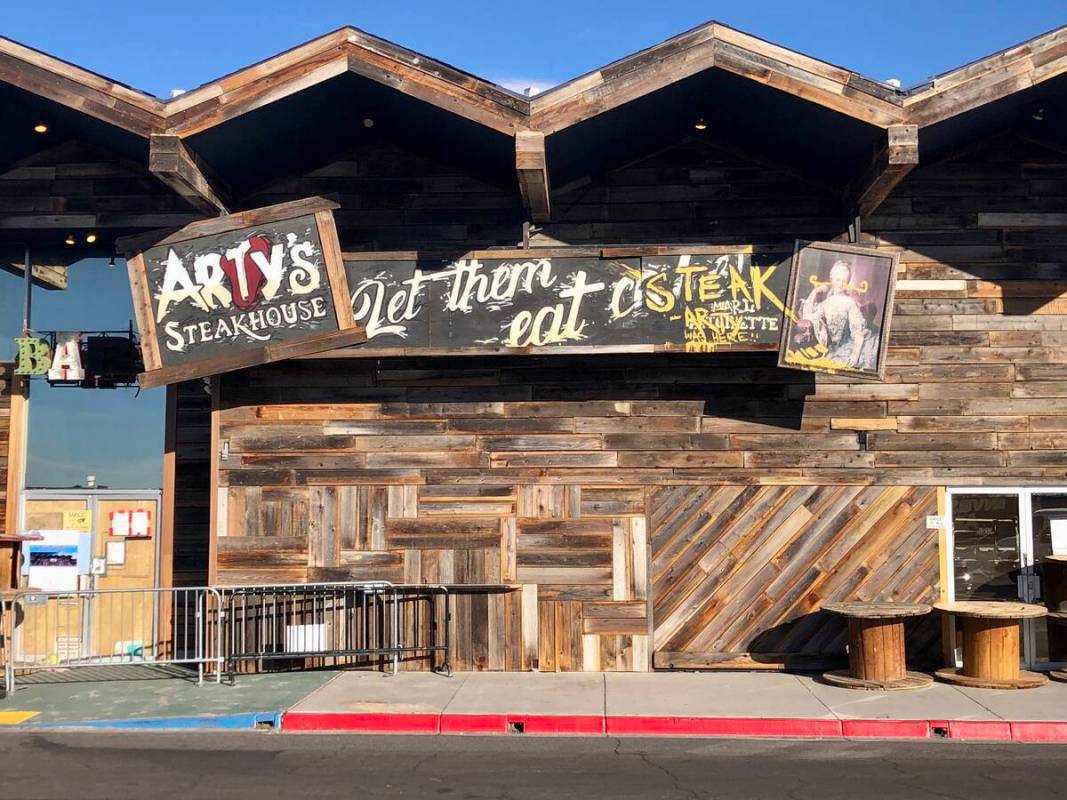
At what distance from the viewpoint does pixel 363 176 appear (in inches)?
541

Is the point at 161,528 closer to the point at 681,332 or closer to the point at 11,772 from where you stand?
the point at 11,772

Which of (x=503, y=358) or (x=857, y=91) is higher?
(x=857, y=91)

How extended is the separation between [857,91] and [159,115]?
24.8ft

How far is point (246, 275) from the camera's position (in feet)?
41.5

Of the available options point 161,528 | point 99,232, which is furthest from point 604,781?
point 99,232

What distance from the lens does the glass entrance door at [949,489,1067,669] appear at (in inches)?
508

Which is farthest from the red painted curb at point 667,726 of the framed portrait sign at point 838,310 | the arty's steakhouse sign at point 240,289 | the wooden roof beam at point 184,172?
the wooden roof beam at point 184,172

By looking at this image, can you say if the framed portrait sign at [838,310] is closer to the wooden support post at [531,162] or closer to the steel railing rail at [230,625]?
the wooden support post at [531,162]

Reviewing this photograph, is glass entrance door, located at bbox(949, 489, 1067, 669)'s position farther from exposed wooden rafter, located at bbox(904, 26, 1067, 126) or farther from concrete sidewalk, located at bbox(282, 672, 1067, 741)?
exposed wooden rafter, located at bbox(904, 26, 1067, 126)

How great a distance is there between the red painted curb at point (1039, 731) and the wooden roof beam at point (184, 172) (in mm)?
10064

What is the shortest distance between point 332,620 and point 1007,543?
7.94m

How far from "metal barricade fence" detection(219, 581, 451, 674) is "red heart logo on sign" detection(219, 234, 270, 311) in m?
3.37

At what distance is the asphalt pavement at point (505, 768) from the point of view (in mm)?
7969

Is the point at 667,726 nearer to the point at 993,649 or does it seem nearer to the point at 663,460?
the point at 663,460
